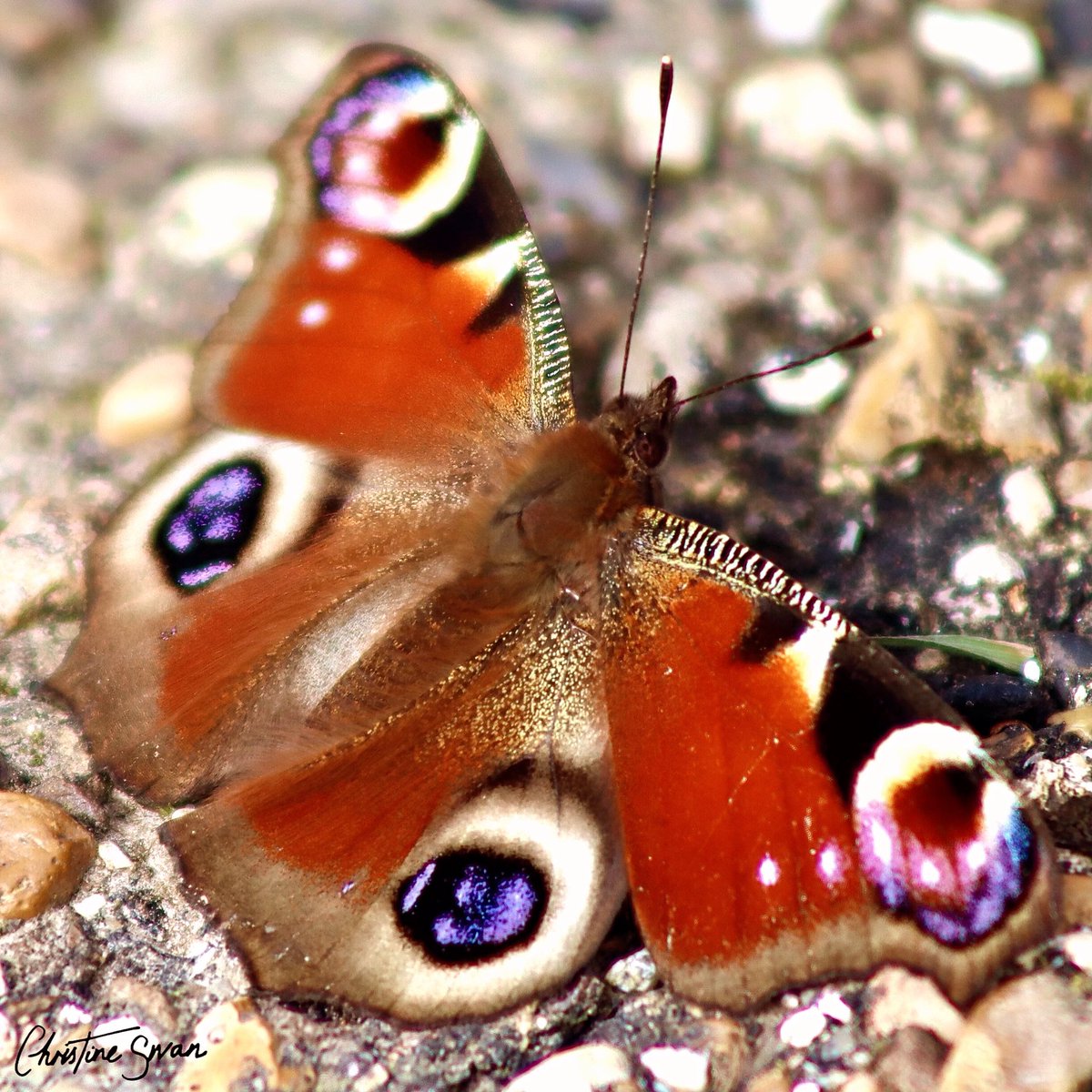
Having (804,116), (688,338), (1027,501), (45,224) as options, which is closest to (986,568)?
(1027,501)

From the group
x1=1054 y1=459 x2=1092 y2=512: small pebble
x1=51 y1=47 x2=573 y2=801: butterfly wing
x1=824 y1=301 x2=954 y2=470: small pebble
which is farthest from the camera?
x1=824 y1=301 x2=954 y2=470: small pebble

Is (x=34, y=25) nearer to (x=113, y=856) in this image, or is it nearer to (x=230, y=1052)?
(x=113, y=856)

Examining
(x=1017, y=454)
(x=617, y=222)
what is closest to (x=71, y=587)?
(x=617, y=222)

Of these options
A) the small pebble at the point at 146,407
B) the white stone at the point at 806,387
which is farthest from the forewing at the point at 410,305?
the white stone at the point at 806,387

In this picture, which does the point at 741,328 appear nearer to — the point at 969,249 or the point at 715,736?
the point at 969,249

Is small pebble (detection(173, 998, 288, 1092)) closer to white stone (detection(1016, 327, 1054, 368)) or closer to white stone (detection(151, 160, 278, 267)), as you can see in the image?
white stone (detection(151, 160, 278, 267))

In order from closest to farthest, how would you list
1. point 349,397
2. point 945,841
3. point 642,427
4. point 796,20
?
1. point 945,841
2. point 642,427
3. point 349,397
4. point 796,20
